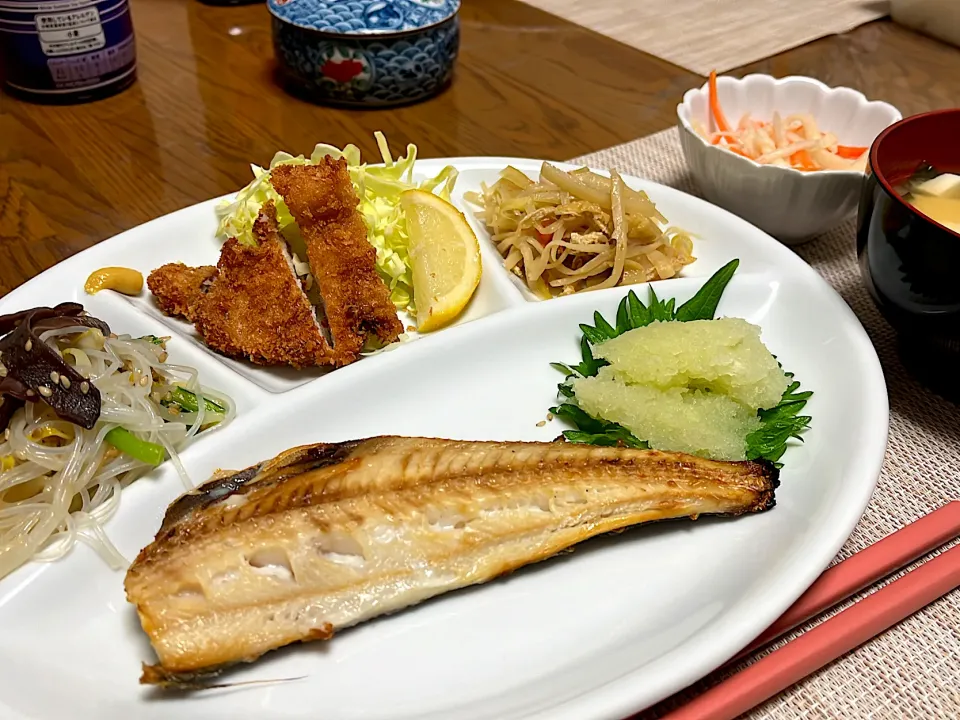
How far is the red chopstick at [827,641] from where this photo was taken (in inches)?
51.9

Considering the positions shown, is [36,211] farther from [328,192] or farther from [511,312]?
[511,312]

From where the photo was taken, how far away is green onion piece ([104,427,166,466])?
5.50ft

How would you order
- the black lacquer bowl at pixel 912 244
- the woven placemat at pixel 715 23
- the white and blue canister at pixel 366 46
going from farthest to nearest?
the woven placemat at pixel 715 23, the white and blue canister at pixel 366 46, the black lacquer bowl at pixel 912 244

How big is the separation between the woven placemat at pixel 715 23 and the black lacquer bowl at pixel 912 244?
6.59 ft

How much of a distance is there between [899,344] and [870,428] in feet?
2.07

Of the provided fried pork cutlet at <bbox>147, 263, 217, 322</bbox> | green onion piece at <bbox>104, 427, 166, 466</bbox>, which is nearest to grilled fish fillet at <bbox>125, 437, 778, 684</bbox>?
green onion piece at <bbox>104, 427, 166, 466</bbox>

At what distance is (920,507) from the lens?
1.79 metres

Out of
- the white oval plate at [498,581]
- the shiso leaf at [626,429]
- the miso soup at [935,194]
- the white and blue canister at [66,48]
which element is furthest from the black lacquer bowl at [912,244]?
the white and blue canister at [66,48]

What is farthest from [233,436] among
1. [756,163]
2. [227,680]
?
[756,163]

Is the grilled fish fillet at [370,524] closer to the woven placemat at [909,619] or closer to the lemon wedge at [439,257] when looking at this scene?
the woven placemat at [909,619]

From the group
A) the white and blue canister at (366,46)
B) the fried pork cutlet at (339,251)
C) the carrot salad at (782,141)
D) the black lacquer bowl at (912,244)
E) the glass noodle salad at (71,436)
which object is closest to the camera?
the glass noodle salad at (71,436)

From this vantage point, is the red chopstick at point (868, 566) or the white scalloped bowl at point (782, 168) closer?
the red chopstick at point (868, 566)

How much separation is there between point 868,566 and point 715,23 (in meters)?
3.93

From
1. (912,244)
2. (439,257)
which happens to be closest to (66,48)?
(439,257)
